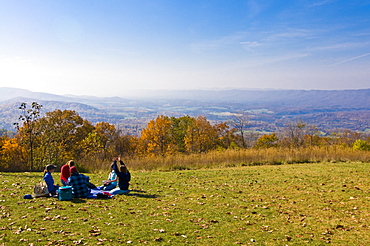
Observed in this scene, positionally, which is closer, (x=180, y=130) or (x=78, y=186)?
(x=78, y=186)

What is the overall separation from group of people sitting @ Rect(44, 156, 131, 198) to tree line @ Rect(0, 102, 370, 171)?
584 inches

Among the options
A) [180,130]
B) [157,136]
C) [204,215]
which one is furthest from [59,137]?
[204,215]

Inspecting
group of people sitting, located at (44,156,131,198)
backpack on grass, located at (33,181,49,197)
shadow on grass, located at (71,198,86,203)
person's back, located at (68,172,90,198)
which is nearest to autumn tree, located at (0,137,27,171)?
group of people sitting, located at (44,156,131,198)

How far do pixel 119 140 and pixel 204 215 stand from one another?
156ft

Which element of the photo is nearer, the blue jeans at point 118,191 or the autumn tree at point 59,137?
the blue jeans at point 118,191

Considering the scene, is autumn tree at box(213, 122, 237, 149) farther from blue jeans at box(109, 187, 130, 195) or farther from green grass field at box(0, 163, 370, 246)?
blue jeans at box(109, 187, 130, 195)

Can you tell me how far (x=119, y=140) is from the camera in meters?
53.2

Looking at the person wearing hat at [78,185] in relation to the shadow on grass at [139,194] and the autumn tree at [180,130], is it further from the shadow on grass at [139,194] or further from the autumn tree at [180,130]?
the autumn tree at [180,130]

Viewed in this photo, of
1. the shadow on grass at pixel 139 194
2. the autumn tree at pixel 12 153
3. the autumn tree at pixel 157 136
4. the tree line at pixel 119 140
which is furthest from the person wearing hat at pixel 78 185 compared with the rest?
the autumn tree at pixel 157 136

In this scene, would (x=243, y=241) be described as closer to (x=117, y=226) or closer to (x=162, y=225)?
(x=162, y=225)

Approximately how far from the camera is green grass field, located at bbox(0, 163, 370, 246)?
18.8 ft

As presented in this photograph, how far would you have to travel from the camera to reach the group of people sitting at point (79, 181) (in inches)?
373

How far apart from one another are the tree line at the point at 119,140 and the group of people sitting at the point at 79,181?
1484cm

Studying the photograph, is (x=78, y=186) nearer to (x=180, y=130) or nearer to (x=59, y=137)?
(x=59, y=137)
